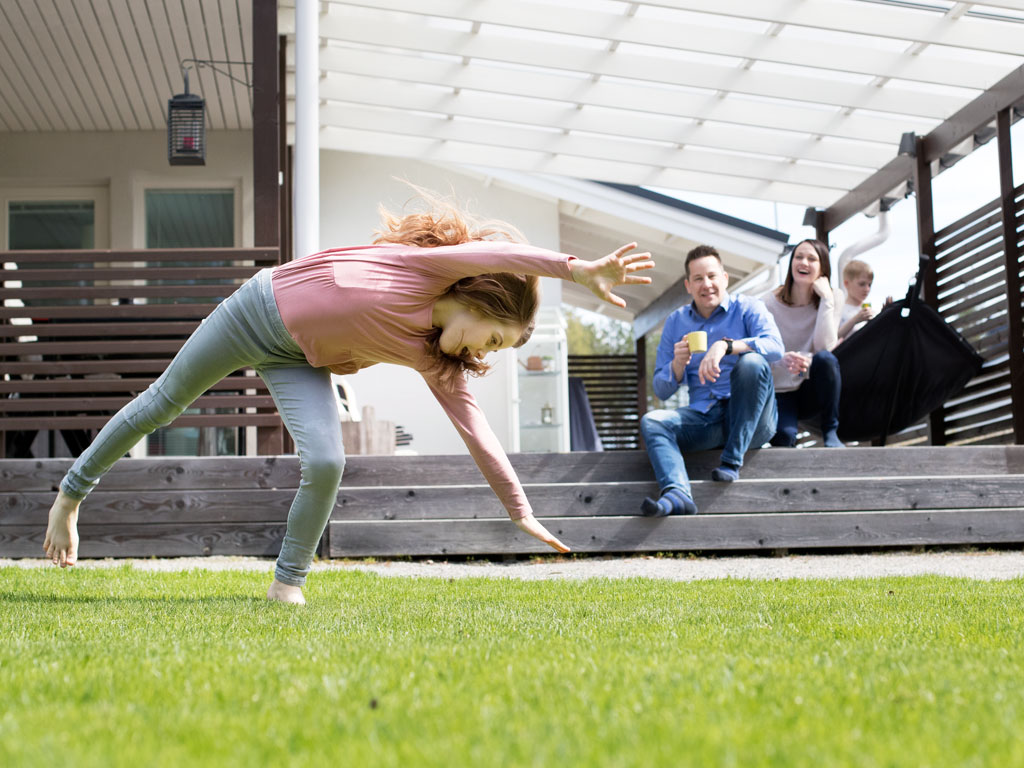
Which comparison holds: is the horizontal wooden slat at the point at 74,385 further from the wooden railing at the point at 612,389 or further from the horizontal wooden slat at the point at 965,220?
the wooden railing at the point at 612,389

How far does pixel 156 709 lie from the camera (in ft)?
5.28

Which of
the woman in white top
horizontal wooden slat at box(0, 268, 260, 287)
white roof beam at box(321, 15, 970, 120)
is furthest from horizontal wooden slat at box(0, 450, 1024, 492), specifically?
white roof beam at box(321, 15, 970, 120)

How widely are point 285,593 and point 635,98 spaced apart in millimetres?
6839

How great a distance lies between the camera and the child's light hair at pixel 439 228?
11.3 ft

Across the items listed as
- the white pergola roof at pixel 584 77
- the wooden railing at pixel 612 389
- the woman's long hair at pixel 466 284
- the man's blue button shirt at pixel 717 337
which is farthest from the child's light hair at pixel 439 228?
the wooden railing at pixel 612 389

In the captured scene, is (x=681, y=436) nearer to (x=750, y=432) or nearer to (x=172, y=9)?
(x=750, y=432)

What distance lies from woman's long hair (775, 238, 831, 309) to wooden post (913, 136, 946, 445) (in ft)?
7.69

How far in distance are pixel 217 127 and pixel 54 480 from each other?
6.27 metres

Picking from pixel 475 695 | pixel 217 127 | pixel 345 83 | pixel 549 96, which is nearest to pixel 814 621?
pixel 475 695

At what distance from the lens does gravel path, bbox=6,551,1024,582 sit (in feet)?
15.8

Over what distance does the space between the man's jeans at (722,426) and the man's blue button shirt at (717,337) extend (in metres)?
0.09

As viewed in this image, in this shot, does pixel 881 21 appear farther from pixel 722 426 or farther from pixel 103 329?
pixel 103 329

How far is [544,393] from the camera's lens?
1109 centimetres

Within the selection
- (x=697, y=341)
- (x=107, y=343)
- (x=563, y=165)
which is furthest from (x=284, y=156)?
(x=697, y=341)
